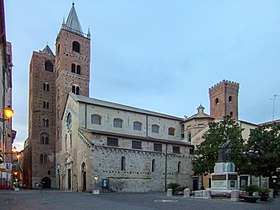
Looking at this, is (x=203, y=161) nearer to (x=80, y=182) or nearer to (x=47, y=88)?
(x=80, y=182)

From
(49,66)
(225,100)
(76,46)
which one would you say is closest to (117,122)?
(76,46)

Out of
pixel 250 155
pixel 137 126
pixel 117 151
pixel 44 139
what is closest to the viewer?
pixel 250 155

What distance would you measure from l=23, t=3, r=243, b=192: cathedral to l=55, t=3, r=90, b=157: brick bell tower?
193mm

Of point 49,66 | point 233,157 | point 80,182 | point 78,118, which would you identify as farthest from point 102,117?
point 49,66

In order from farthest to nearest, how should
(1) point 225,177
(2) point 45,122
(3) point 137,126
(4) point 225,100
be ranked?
(4) point 225,100, (2) point 45,122, (3) point 137,126, (1) point 225,177

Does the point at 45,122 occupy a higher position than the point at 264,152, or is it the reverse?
the point at 45,122

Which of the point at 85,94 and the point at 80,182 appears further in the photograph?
the point at 85,94

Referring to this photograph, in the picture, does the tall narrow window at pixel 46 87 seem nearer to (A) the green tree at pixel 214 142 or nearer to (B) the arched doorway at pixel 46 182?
(B) the arched doorway at pixel 46 182

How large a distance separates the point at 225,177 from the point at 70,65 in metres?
43.4

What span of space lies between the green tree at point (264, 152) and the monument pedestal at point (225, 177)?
Result: 8040 millimetres

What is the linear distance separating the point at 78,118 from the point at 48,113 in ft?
70.5

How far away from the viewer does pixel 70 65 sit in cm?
6356

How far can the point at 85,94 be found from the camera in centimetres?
6425

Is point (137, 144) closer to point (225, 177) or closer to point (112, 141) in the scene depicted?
point (112, 141)
